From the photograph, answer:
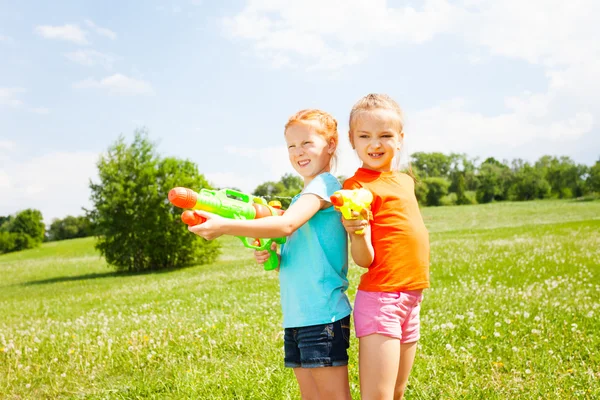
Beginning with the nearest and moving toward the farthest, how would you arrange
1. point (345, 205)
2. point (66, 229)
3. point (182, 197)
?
point (182, 197) → point (345, 205) → point (66, 229)

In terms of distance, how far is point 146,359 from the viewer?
6047mm

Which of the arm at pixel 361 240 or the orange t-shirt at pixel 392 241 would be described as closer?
the arm at pixel 361 240

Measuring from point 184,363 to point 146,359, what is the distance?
563 millimetres

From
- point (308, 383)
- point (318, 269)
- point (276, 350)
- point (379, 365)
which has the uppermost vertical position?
point (318, 269)

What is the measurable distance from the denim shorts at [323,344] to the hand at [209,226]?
2.82 feet

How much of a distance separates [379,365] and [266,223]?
107 cm

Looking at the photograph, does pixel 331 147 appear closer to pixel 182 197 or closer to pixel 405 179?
pixel 405 179

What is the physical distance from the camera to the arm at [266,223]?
2.72 metres

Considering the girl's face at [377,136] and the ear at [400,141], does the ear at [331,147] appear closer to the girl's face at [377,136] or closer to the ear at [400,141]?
the girl's face at [377,136]

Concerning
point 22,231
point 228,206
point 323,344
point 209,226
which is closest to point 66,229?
point 22,231

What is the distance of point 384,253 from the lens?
10.4ft

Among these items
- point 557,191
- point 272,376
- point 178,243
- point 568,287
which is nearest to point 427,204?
point 557,191

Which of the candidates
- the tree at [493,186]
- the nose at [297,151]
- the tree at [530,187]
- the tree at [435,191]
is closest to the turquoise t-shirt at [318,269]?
the nose at [297,151]

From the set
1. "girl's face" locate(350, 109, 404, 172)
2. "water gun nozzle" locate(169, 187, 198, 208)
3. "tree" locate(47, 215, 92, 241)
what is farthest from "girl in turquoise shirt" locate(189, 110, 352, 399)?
"tree" locate(47, 215, 92, 241)
